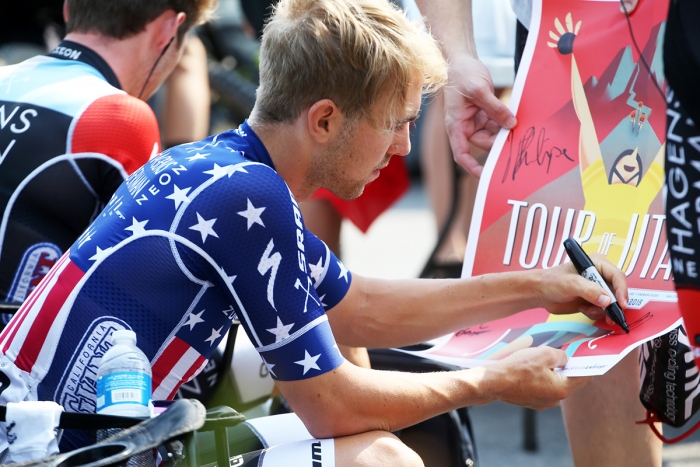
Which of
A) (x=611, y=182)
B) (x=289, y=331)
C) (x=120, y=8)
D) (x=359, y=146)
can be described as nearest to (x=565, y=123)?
(x=611, y=182)

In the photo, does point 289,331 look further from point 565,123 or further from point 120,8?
point 120,8

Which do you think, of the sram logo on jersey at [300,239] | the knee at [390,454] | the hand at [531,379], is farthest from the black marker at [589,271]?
the sram logo on jersey at [300,239]

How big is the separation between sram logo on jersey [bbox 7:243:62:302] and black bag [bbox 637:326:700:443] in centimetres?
→ 137

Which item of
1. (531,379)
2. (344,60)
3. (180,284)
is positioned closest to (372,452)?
(531,379)

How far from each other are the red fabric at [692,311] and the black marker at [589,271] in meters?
0.38

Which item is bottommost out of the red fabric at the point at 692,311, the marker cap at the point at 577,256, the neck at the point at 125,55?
the marker cap at the point at 577,256

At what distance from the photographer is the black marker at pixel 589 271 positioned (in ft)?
6.07

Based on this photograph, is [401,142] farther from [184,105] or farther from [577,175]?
[184,105]

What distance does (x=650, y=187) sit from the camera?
2002 millimetres

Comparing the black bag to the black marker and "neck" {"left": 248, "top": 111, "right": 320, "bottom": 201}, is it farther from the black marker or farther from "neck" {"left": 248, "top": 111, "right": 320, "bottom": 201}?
"neck" {"left": 248, "top": 111, "right": 320, "bottom": 201}

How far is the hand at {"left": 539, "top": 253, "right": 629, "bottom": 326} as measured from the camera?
1.88 meters

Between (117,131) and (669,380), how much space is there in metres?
1.37

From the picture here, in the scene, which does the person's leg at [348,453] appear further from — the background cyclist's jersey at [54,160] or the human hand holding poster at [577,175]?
the background cyclist's jersey at [54,160]

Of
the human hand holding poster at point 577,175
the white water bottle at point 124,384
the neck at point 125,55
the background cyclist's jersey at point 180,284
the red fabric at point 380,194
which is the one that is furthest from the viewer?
the red fabric at point 380,194
